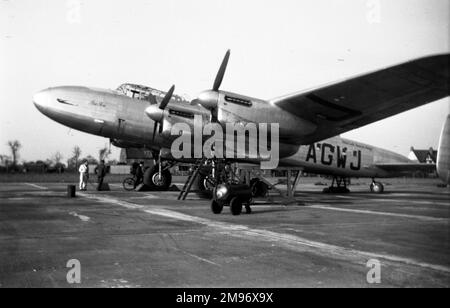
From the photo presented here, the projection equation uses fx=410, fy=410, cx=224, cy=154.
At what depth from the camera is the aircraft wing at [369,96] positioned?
31.8 ft

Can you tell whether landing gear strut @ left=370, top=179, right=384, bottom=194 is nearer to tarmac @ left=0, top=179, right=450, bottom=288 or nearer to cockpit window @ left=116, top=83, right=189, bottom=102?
cockpit window @ left=116, top=83, right=189, bottom=102

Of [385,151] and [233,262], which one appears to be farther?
[385,151]

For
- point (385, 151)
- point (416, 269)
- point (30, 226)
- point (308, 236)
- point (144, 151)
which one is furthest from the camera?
point (385, 151)

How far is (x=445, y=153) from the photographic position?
179 inches

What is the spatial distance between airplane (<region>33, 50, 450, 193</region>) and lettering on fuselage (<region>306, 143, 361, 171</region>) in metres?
0.05

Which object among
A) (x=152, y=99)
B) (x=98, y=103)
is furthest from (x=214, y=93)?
(x=98, y=103)

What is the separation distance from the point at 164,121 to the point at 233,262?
11.0 m

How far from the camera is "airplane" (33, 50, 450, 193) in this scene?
35.6ft

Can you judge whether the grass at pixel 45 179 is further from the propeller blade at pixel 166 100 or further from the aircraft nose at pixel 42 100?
the propeller blade at pixel 166 100

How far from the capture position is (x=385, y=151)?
2525cm

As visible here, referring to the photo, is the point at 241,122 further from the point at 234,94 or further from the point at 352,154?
the point at 352,154

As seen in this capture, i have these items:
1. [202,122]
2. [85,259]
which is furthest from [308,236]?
[202,122]

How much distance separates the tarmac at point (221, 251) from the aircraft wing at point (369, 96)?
3488 mm

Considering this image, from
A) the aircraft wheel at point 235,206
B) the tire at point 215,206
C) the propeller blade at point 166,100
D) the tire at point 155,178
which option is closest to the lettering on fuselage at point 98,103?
A: the propeller blade at point 166,100
